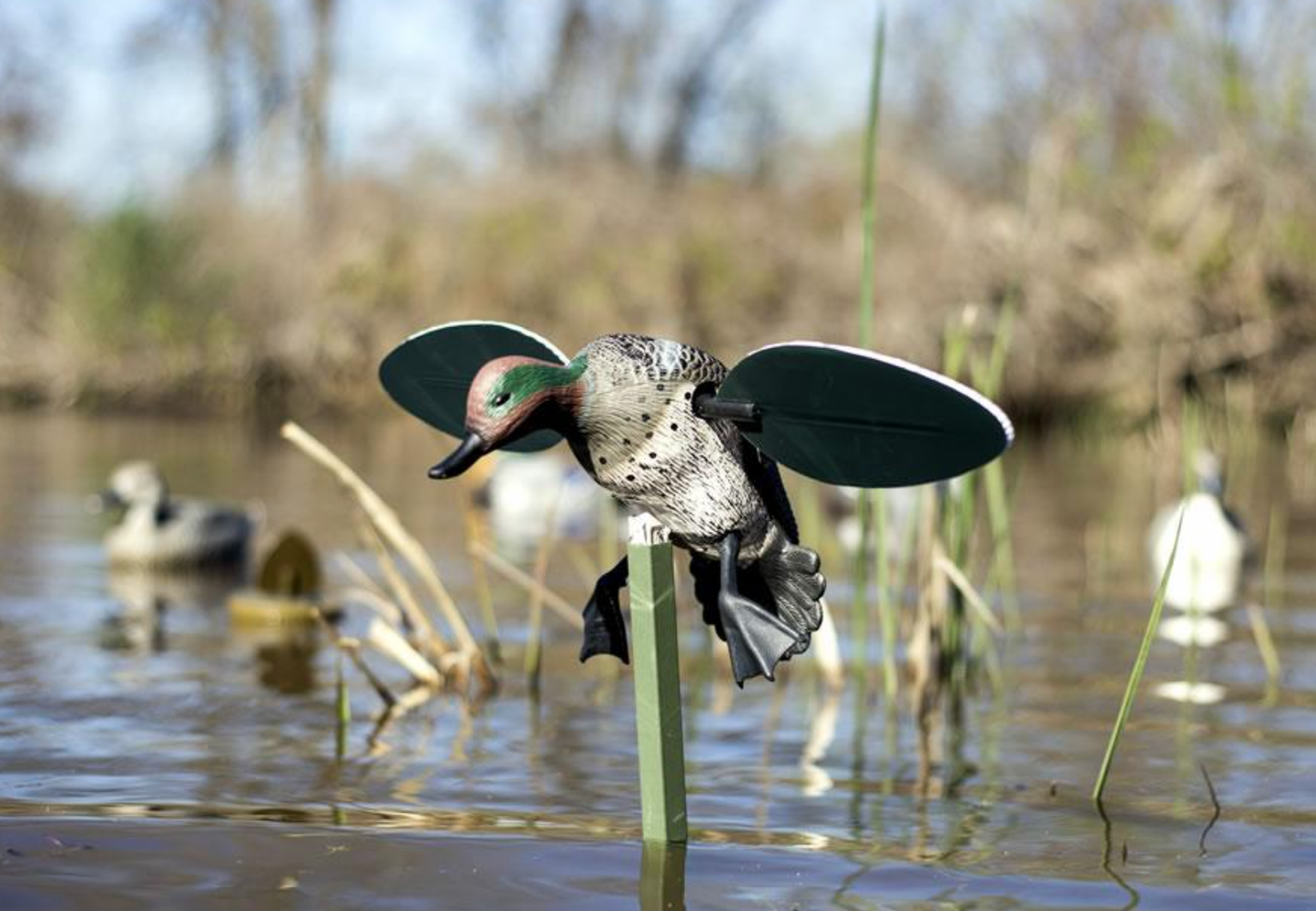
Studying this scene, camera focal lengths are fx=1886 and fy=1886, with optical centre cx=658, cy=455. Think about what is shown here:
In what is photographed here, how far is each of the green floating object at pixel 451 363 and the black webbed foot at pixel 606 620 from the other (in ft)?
0.69

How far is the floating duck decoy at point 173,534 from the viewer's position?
8.24 meters

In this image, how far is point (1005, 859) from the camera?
3.06 m

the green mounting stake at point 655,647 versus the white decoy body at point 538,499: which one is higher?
the white decoy body at point 538,499

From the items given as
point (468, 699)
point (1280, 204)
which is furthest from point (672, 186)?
point (468, 699)

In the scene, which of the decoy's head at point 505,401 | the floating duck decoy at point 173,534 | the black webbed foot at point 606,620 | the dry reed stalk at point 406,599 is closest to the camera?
the decoy's head at point 505,401

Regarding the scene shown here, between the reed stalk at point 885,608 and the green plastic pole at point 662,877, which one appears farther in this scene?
the reed stalk at point 885,608

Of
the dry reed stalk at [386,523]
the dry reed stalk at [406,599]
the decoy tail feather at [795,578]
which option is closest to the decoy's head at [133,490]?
the dry reed stalk at [406,599]

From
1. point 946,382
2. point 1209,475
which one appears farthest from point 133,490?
point 946,382

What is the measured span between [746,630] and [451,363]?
0.56 m

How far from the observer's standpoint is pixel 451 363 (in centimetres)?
257

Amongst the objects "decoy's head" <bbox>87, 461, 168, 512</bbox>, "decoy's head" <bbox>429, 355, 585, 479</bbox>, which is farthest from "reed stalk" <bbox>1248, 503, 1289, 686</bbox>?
"decoy's head" <bbox>87, 461, 168, 512</bbox>

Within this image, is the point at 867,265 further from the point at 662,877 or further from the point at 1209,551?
the point at 1209,551

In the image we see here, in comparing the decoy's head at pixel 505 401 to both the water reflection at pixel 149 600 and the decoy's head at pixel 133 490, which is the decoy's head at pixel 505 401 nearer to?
the water reflection at pixel 149 600

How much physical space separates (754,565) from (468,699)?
2426mm
